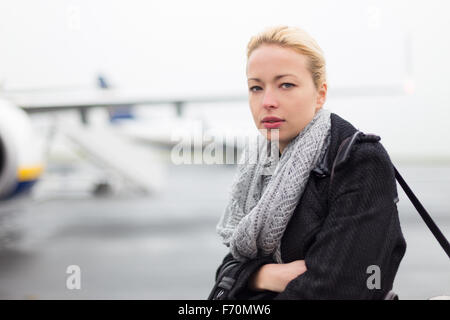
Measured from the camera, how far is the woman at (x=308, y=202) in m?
0.77

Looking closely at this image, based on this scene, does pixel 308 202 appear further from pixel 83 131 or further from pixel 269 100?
pixel 83 131

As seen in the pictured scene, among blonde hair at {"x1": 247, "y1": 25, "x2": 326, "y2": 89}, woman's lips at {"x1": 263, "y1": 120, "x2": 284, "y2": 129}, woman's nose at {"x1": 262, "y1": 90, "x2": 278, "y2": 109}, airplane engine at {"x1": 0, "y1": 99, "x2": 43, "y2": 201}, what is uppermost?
airplane engine at {"x1": 0, "y1": 99, "x2": 43, "y2": 201}

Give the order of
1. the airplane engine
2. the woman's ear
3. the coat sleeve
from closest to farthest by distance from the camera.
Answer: the coat sleeve, the woman's ear, the airplane engine

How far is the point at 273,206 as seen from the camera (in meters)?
0.82

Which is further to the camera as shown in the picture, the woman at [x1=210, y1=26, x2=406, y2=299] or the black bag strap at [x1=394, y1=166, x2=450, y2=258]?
the black bag strap at [x1=394, y1=166, x2=450, y2=258]

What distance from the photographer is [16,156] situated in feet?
15.1

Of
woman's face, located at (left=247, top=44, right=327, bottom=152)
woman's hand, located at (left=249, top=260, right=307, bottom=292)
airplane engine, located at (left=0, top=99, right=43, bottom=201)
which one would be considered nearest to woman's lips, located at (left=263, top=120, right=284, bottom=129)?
woman's face, located at (left=247, top=44, right=327, bottom=152)

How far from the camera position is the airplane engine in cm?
457

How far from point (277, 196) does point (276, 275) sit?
0.14 meters

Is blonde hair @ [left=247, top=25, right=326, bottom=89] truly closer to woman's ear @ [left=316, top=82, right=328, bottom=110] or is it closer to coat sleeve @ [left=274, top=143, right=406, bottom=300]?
woman's ear @ [left=316, top=82, right=328, bottom=110]

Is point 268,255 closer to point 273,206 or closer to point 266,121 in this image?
point 273,206
